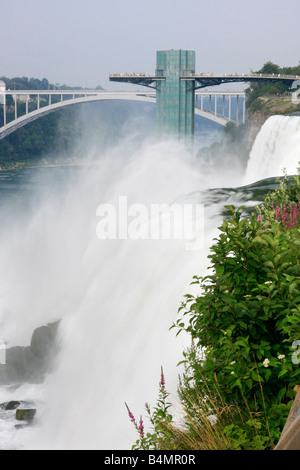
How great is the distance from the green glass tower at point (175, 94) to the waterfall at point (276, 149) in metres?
31.6

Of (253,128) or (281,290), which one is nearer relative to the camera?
(281,290)

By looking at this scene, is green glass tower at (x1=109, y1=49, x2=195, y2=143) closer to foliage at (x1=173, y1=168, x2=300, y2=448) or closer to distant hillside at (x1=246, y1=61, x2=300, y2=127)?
distant hillside at (x1=246, y1=61, x2=300, y2=127)

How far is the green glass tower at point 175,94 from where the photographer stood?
5828 cm

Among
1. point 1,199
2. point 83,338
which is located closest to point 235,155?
point 1,199

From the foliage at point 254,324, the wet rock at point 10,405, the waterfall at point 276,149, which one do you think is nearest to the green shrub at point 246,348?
the foliage at point 254,324

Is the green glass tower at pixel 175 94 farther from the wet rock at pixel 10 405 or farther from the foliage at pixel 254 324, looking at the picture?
the foliage at pixel 254 324

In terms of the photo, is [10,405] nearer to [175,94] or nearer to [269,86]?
[175,94]

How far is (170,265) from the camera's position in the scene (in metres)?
9.71

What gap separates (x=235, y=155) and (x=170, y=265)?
150ft

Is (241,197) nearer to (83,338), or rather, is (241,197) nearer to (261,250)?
(83,338)

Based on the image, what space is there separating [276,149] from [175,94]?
116 feet

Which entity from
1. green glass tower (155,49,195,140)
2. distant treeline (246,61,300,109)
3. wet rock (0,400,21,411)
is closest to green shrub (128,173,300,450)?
wet rock (0,400,21,411)
